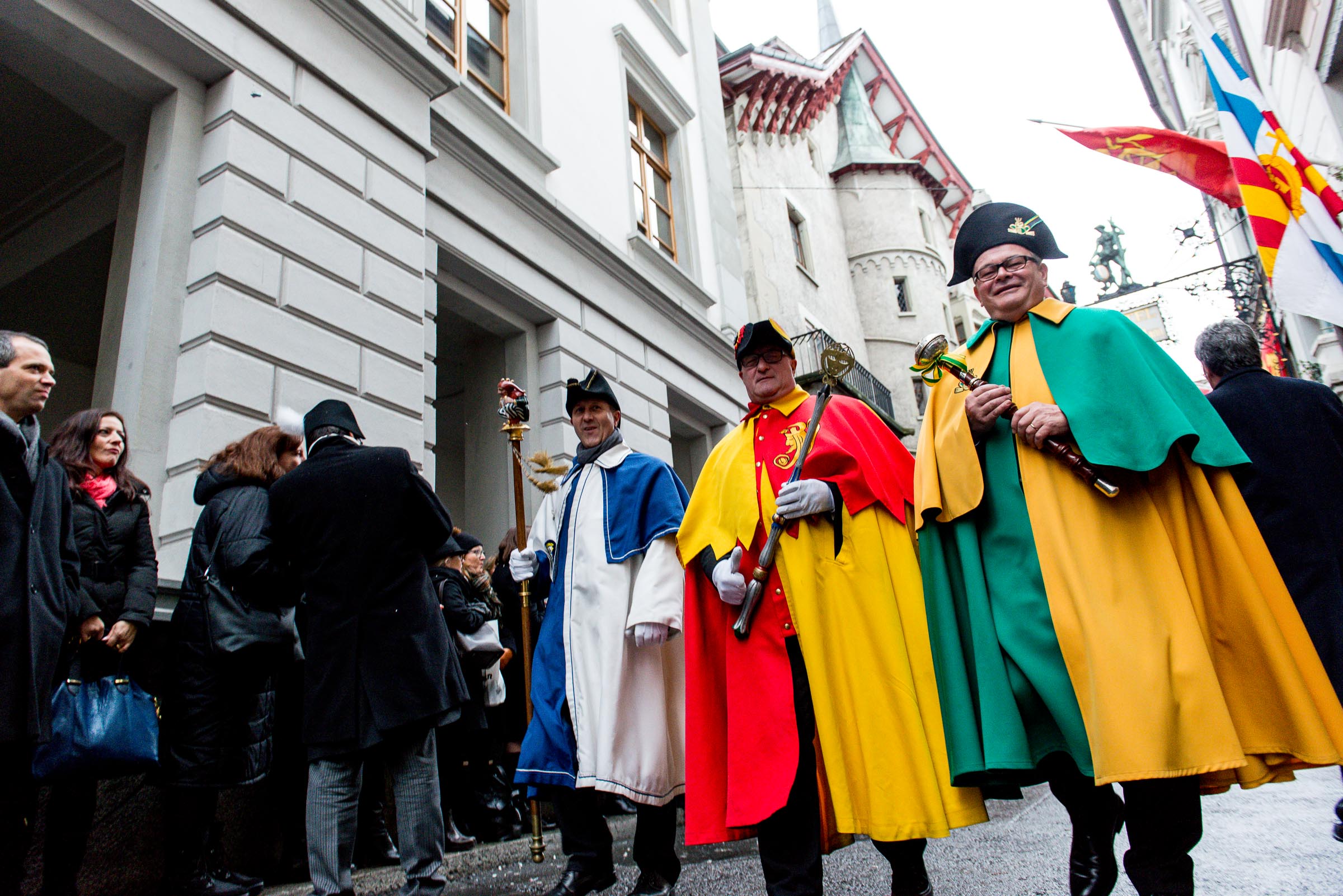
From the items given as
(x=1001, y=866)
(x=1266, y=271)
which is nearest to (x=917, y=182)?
(x=1266, y=271)

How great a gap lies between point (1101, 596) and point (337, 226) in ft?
17.8

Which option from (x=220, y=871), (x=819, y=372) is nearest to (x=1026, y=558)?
(x=220, y=871)

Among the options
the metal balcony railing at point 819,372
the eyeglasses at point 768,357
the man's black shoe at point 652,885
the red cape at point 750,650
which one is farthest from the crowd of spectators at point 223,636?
the metal balcony railing at point 819,372

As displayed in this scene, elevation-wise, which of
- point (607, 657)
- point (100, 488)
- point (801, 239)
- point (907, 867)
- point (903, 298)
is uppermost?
point (903, 298)

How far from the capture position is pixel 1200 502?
2473 millimetres

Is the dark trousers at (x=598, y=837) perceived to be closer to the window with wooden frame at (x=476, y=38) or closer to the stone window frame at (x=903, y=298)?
the window with wooden frame at (x=476, y=38)

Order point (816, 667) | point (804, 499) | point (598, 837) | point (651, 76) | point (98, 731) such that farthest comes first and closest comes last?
point (651, 76)
point (598, 837)
point (98, 731)
point (804, 499)
point (816, 667)

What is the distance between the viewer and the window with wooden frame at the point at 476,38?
8.69 meters

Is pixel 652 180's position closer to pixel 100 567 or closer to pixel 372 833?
pixel 372 833

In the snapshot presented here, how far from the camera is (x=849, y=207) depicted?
26531mm

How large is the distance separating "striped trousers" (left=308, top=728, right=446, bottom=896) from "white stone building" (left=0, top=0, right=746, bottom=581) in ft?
7.00

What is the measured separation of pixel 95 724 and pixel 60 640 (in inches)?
19.8

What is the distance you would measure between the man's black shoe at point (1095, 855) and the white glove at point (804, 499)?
1.17 meters

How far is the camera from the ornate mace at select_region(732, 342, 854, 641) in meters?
3.07
